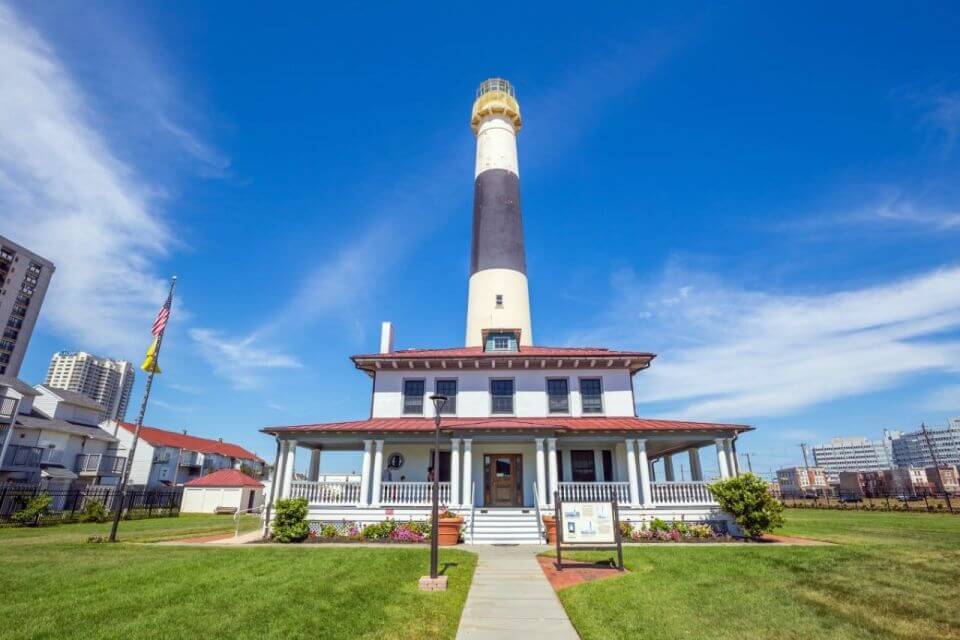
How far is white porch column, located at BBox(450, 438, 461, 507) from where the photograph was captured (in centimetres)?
1733

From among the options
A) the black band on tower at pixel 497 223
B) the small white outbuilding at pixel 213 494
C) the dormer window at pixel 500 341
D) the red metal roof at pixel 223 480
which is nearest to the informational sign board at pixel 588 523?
the dormer window at pixel 500 341

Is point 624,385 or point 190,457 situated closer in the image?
point 624,385

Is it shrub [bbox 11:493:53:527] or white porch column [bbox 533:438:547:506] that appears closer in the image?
white porch column [bbox 533:438:547:506]

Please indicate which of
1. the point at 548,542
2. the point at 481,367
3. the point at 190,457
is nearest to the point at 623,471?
the point at 548,542

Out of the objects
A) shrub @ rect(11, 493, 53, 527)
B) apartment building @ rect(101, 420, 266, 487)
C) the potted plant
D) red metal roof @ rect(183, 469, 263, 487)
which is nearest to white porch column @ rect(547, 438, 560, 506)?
the potted plant

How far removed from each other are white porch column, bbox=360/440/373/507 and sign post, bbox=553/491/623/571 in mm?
9030

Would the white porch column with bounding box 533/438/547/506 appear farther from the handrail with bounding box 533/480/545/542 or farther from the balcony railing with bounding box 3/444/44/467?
the balcony railing with bounding box 3/444/44/467

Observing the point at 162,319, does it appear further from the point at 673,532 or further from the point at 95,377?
the point at 95,377

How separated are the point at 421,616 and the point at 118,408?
17747cm

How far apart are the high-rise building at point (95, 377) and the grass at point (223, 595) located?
145 meters

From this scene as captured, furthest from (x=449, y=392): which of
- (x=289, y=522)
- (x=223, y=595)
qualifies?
(x=223, y=595)

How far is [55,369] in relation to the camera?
5094 inches

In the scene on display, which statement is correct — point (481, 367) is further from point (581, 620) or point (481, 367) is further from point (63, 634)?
point (63, 634)

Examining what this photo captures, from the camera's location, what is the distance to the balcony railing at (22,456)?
2972cm
